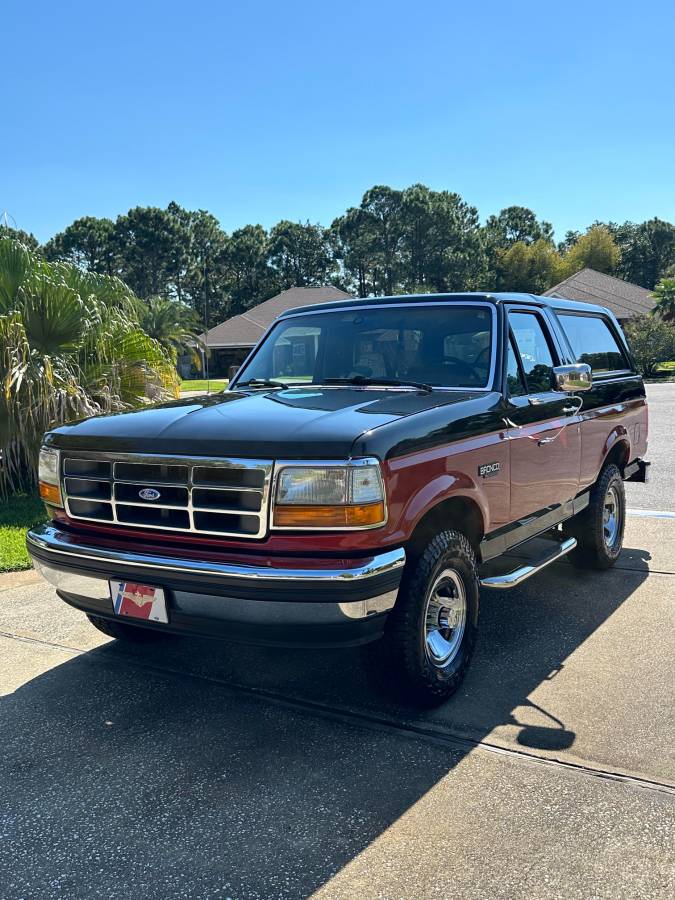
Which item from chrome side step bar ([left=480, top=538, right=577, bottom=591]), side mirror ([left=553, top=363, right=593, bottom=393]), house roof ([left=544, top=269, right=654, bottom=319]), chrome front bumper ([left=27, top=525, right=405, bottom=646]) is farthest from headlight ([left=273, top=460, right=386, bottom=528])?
house roof ([left=544, top=269, right=654, bottom=319])

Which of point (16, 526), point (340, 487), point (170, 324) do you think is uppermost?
point (170, 324)

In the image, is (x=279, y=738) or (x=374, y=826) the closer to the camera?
(x=374, y=826)

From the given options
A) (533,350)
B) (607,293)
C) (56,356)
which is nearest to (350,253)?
(607,293)

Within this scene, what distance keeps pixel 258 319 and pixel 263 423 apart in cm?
4739

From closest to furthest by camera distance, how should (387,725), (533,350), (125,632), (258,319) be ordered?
1. (387,725)
2. (125,632)
3. (533,350)
4. (258,319)

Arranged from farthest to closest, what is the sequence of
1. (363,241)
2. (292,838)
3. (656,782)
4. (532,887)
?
(363,241), (656,782), (292,838), (532,887)

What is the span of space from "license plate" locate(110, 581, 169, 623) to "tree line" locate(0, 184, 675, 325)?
6321cm

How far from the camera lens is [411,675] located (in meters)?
3.40

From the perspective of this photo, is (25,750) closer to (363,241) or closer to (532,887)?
(532,887)

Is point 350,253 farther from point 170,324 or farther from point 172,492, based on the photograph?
point 172,492

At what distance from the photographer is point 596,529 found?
568cm

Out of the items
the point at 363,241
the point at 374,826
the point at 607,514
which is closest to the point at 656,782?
the point at 374,826

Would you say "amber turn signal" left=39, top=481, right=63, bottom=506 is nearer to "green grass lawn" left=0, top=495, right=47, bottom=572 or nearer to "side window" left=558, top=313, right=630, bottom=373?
"green grass lawn" left=0, top=495, right=47, bottom=572

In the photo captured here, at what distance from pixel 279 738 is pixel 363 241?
71.1 m
